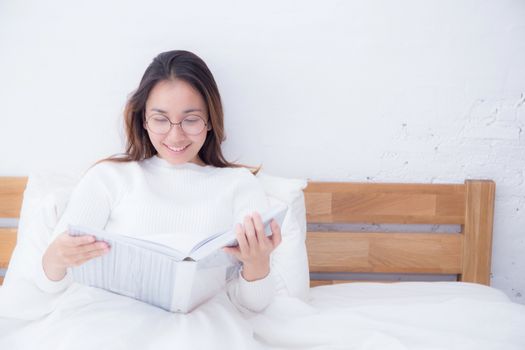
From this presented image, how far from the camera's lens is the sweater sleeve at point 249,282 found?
1.15m

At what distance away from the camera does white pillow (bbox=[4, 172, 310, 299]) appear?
50.1 inches

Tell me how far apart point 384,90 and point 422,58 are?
0.15 m

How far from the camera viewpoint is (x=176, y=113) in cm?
125

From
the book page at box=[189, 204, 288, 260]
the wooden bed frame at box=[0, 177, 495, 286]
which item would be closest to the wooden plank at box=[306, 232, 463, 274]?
the wooden bed frame at box=[0, 177, 495, 286]

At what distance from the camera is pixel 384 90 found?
5.11ft

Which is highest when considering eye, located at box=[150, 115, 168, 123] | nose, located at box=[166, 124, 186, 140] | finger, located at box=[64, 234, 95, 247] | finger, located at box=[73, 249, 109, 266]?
eye, located at box=[150, 115, 168, 123]

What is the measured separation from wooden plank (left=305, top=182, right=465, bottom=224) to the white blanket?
1.04ft

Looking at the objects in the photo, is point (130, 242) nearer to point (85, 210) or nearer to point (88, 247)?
point (88, 247)

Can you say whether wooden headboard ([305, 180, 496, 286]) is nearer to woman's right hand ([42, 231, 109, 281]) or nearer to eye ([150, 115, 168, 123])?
eye ([150, 115, 168, 123])

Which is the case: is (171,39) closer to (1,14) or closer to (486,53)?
(1,14)

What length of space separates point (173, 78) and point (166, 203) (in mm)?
327

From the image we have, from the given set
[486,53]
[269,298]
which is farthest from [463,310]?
[486,53]

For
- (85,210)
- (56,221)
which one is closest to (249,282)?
(85,210)

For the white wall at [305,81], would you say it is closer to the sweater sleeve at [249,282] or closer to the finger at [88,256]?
the sweater sleeve at [249,282]
